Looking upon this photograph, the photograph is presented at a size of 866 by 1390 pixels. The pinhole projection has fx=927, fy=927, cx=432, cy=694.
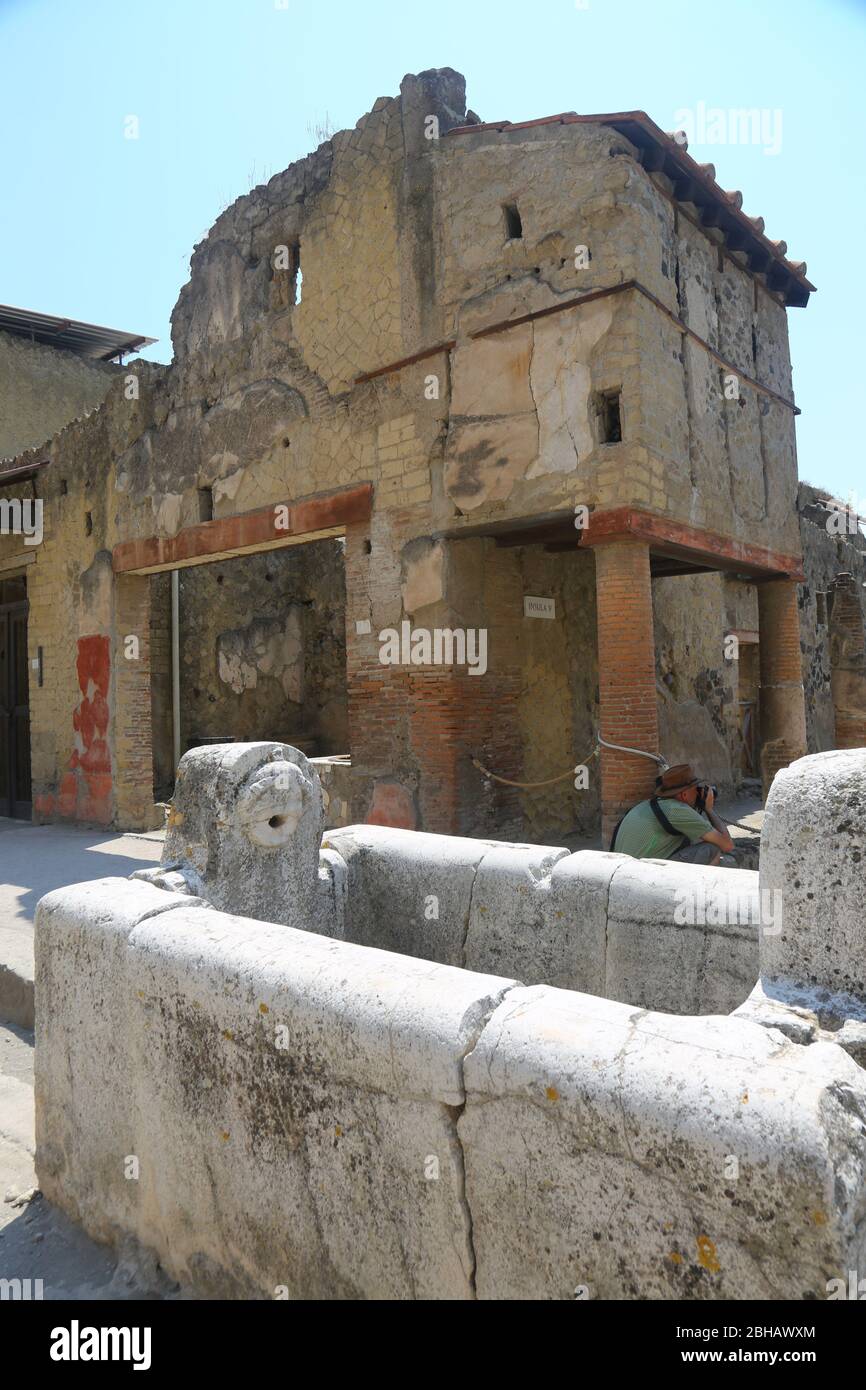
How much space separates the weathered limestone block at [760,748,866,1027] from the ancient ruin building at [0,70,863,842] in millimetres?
4438

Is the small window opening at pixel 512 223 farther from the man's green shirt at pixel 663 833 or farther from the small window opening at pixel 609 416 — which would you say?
the man's green shirt at pixel 663 833

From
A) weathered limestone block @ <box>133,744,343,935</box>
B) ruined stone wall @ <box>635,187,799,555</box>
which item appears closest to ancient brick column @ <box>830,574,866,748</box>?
ruined stone wall @ <box>635,187,799,555</box>

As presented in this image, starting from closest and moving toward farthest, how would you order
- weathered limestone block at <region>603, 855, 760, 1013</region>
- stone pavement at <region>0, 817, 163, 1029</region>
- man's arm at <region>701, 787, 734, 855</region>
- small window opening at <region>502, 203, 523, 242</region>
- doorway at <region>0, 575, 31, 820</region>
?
weathered limestone block at <region>603, 855, 760, 1013</region> < stone pavement at <region>0, 817, 163, 1029</region> < man's arm at <region>701, 787, 734, 855</region> < small window opening at <region>502, 203, 523, 242</region> < doorway at <region>0, 575, 31, 820</region>

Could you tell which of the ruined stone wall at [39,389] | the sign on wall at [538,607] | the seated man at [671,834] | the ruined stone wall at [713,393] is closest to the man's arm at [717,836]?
the seated man at [671,834]

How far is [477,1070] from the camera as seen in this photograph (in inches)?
67.1

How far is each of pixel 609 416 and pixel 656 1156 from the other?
5807 millimetres

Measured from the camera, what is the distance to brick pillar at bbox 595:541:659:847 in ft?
21.2

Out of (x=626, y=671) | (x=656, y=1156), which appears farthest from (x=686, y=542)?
(x=656, y=1156)

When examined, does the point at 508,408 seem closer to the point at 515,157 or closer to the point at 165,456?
the point at 515,157

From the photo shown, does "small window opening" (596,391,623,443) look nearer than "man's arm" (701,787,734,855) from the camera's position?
No

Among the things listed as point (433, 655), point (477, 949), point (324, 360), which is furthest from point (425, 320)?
point (477, 949)

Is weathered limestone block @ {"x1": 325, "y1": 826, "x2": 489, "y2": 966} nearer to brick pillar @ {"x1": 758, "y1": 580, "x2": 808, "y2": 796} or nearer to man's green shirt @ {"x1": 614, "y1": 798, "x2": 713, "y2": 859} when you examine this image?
man's green shirt @ {"x1": 614, "y1": 798, "x2": 713, "y2": 859}
